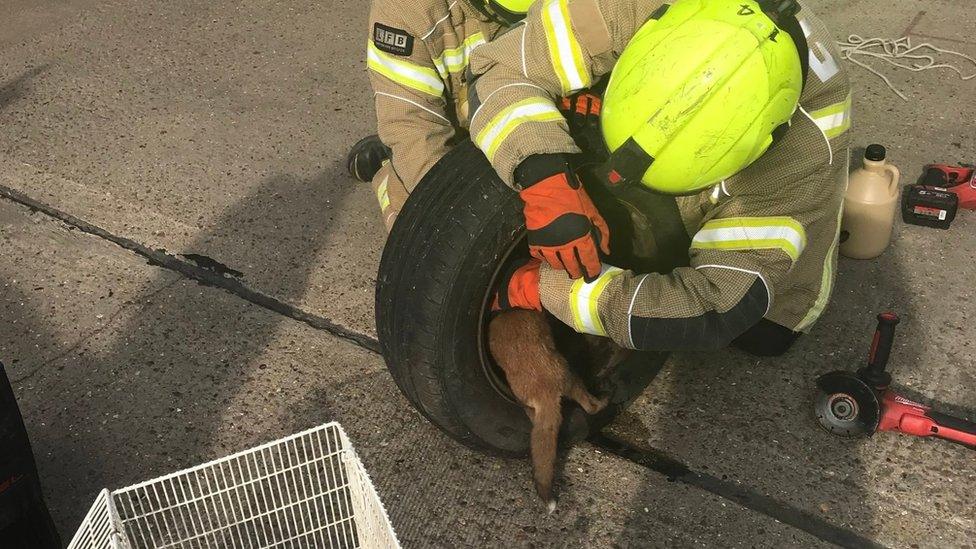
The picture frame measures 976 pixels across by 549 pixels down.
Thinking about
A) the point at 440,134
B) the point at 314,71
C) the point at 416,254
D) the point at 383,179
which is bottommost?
the point at 314,71

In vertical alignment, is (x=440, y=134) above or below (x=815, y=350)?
above

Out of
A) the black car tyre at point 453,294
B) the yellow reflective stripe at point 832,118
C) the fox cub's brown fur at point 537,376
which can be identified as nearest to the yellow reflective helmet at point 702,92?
the yellow reflective stripe at point 832,118

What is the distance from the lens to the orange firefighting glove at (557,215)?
2482 millimetres

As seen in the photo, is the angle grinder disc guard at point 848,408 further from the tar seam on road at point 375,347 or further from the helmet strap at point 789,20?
the helmet strap at point 789,20

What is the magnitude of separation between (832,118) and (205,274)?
246 cm

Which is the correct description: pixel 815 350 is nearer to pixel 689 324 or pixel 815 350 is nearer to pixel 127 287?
pixel 689 324

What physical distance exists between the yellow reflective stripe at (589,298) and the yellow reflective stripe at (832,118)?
0.78m

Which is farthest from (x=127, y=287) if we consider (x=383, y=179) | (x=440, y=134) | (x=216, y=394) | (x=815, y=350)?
(x=815, y=350)

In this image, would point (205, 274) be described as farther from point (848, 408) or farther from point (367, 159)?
point (848, 408)

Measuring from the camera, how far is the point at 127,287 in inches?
142

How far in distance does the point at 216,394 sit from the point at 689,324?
65.2 inches

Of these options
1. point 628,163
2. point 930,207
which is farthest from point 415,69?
point 930,207

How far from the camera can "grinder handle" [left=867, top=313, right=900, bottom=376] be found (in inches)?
116

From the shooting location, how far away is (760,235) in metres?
2.63
